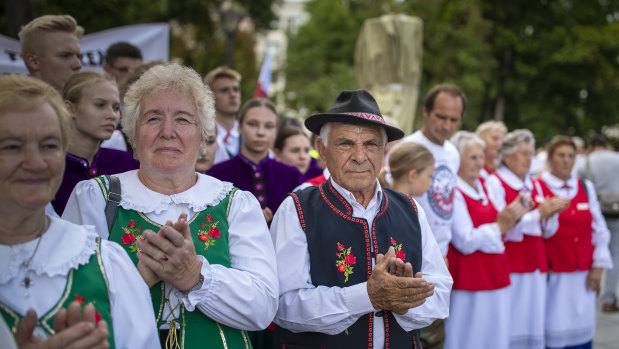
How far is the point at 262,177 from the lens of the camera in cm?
387

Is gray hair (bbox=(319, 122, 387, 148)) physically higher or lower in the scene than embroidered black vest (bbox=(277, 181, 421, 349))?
higher

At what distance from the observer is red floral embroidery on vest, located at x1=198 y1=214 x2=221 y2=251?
220cm

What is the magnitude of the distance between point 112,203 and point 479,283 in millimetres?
3260

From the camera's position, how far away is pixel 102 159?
9.96ft

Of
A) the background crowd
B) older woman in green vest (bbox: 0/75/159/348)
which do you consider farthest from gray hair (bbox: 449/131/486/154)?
older woman in green vest (bbox: 0/75/159/348)

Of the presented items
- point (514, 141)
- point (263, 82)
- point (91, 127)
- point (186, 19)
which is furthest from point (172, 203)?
point (186, 19)

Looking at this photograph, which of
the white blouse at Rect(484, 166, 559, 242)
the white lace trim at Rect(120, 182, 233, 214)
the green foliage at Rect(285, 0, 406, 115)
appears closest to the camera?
the white lace trim at Rect(120, 182, 233, 214)

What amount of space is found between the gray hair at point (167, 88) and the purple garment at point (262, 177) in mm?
1419

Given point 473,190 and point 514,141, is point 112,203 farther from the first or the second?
point 514,141

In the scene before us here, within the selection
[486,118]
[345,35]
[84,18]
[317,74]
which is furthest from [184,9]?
[486,118]

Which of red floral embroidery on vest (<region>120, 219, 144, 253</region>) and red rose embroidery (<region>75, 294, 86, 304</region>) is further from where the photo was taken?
red floral embroidery on vest (<region>120, 219, 144, 253</region>)

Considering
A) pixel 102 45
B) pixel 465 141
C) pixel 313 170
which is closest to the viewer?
pixel 465 141

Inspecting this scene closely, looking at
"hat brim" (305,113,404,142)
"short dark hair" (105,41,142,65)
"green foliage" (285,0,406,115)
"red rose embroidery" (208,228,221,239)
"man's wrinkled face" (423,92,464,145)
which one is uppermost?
"green foliage" (285,0,406,115)

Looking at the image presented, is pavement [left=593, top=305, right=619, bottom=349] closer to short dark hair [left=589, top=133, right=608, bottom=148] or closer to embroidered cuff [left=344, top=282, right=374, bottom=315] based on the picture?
short dark hair [left=589, top=133, right=608, bottom=148]
